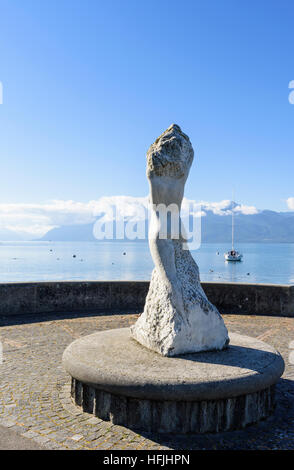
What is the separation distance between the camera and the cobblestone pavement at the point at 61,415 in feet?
13.2

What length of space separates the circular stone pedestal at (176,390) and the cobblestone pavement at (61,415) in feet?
0.41

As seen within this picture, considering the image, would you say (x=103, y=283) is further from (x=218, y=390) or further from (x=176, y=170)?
(x=218, y=390)

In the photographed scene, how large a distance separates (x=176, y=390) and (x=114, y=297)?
7.50 metres

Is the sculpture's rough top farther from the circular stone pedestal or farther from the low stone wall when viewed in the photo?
the low stone wall

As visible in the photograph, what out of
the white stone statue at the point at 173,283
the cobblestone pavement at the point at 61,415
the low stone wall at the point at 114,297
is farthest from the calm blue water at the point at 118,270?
the white stone statue at the point at 173,283

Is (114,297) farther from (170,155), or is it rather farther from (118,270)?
(118,270)

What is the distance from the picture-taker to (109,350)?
5352 millimetres

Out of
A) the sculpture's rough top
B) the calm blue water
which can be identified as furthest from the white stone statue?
the calm blue water

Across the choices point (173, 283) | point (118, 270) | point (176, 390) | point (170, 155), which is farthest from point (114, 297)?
point (118, 270)

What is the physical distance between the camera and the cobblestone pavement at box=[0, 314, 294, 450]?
13.2ft

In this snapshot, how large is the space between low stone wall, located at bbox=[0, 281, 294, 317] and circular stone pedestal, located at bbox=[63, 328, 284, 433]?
6.01m

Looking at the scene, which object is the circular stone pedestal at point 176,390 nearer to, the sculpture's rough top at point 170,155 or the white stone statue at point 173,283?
the white stone statue at point 173,283

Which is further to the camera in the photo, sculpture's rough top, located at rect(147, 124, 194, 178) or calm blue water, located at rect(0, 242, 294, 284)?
calm blue water, located at rect(0, 242, 294, 284)

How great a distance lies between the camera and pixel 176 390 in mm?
4160
